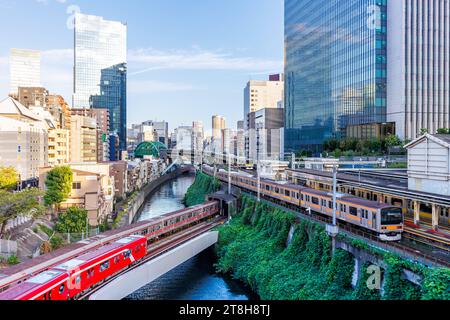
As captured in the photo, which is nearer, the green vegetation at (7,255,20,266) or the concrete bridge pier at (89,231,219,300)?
the concrete bridge pier at (89,231,219,300)

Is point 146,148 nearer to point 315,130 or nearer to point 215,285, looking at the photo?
point 315,130

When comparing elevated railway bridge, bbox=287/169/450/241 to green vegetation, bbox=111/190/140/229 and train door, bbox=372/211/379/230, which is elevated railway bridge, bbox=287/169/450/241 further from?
green vegetation, bbox=111/190/140/229

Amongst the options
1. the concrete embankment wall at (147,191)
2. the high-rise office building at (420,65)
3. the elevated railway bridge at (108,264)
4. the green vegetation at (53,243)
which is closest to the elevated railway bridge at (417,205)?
the elevated railway bridge at (108,264)

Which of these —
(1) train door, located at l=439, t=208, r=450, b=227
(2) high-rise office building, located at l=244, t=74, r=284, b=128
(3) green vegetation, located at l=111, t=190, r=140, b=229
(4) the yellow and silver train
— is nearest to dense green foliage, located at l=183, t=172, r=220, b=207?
(3) green vegetation, located at l=111, t=190, r=140, b=229

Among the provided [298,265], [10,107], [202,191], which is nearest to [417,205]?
[298,265]

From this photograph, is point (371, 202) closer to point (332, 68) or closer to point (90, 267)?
point (90, 267)

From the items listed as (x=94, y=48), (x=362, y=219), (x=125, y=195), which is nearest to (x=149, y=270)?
(x=362, y=219)
